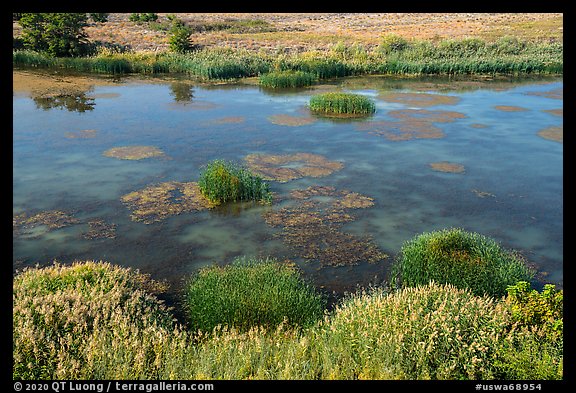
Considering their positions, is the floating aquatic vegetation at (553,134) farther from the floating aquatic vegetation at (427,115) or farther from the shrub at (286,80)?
the shrub at (286,80)

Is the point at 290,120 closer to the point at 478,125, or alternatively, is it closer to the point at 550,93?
the point at 478,125

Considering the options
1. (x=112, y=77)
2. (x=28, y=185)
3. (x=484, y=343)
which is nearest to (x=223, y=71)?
(x=112, y=77)

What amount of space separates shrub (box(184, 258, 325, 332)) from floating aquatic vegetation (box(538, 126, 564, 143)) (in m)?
17.6

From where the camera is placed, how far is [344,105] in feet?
89.3

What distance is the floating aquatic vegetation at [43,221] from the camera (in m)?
13.7

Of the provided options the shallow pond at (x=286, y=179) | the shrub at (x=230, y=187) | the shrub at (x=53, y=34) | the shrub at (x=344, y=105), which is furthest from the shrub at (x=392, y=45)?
the shrub at (x=230, y=187)

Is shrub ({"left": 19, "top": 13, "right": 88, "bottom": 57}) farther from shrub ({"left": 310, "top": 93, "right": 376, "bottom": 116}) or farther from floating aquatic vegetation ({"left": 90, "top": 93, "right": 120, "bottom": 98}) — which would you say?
shrub ({"left": 310, "top": 93, "right": 376, "bottom": 116})

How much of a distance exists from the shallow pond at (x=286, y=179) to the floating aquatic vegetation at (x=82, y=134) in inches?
1.8

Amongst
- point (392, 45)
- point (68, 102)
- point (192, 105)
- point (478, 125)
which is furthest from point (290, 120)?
point (392, 45)

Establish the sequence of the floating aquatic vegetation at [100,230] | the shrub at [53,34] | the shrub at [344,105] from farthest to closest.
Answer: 1. the shrub at [53,34]
2. the shrub at [344,105]
3. the floating aquatic vegetation at [100,230]

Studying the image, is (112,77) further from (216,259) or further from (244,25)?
(244,25)

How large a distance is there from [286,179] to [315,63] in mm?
23298

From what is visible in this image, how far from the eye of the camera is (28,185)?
16.7 meters

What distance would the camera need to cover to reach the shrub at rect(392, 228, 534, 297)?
10.5m
